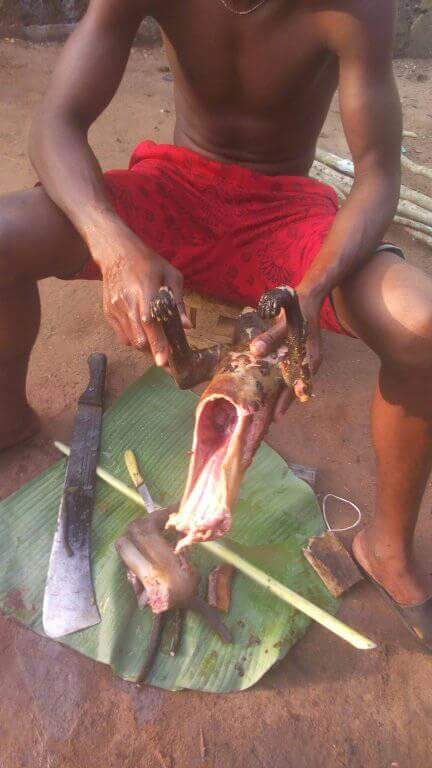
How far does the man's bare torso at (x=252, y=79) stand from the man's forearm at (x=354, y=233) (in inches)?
19.7

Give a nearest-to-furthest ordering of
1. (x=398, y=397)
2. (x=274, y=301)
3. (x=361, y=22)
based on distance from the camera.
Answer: (x=274, y=301) → (x=398, y=397) → (x=361, y=22)

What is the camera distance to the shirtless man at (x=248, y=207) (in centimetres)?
175

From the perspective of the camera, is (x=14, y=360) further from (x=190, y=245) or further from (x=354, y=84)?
(x=354, y=84)

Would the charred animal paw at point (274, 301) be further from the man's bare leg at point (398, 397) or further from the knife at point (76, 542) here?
the knife at point (76, 542)

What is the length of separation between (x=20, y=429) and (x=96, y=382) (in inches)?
15.5

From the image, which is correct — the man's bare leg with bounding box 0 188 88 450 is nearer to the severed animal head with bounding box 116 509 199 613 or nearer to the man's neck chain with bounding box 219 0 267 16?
the severed animal head with bounding box 116 509 199 613

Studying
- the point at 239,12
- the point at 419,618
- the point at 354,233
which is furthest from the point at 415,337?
the point at 239,12

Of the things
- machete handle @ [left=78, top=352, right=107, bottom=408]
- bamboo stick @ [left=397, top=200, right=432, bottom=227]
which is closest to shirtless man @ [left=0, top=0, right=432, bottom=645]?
machete handle @ [left=78, top=352, right=107, bottom=408]

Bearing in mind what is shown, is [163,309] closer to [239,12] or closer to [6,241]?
[6,241]

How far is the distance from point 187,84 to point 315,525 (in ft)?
6.05

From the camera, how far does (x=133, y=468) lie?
2375 mm

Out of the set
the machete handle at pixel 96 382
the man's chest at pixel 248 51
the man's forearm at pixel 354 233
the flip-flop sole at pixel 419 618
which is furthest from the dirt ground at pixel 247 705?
the man's chest at pixel 248 51

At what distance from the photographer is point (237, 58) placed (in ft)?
7.00

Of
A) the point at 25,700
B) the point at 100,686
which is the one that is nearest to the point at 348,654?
the point at 100,686
